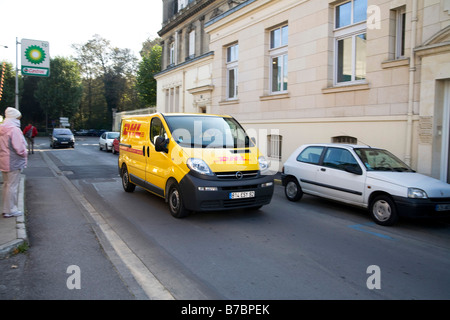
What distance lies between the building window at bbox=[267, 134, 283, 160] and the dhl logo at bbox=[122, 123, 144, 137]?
7.49 metres

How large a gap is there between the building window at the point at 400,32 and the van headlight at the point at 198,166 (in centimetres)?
786

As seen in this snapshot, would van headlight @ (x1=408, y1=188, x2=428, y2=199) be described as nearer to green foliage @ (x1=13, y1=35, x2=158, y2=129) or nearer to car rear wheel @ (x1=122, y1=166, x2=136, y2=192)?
car rear wheel @ (x1=122, y1=166, x2=136, y2=192)

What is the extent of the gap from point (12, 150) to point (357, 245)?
6.27 metres

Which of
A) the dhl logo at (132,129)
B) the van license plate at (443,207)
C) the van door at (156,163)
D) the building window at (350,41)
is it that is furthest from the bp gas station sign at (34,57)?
the van license plate at (443,207)

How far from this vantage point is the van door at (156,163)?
295 inches

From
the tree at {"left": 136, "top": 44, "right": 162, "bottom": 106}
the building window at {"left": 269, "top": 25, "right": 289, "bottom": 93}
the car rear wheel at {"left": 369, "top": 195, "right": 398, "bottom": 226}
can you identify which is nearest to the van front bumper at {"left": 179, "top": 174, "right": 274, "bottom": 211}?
the car rear wheel at {"left": 369, "top": 195, "right": 398, "bottom": 226}

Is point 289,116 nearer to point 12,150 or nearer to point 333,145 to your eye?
point 333,145

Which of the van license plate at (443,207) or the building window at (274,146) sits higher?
the building window at (274,146)

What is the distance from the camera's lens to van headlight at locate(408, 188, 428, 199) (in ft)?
21.4

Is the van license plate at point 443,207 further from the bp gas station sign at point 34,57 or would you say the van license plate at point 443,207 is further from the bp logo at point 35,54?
the bp logo at point 35,54

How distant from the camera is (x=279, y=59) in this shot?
1614 cm

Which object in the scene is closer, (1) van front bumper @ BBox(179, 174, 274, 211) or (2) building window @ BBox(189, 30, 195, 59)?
(1) van front bumper @ BBox(179, 174, 274, 211)

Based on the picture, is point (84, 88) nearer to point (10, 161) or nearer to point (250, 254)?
point (10, 161)

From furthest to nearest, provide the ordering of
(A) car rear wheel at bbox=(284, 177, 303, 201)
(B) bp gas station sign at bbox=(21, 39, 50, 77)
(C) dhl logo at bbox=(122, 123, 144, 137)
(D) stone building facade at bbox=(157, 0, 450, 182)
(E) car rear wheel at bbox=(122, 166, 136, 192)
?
(B) bp gas station sign at bbox=(21, 39, 50, 77) → (E) car rear wheel at bbox=(122, 166, 136, 192) → (D) stone building facade at bbox=(157, 0, 450, 182) → (C) dhl logo at bbox=(122, 123, 144, 137) → (A) car rear wheel at bbox=(284, 177, 303, 201)
